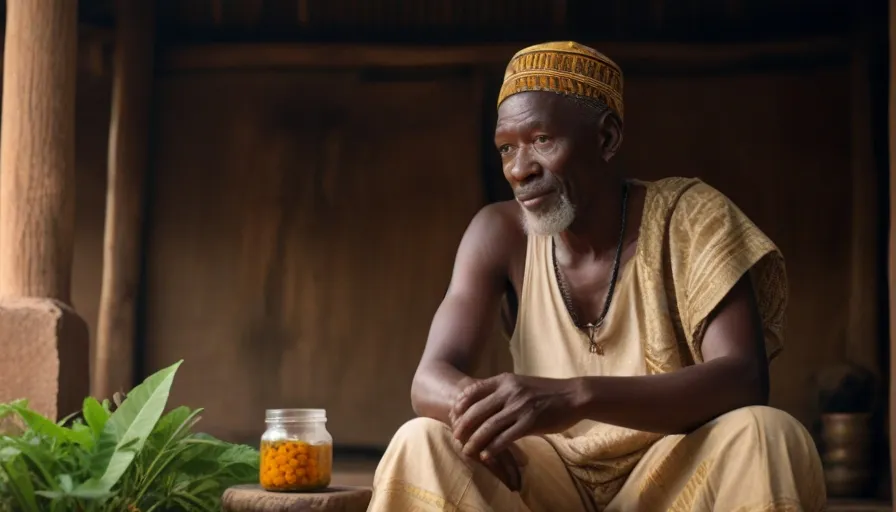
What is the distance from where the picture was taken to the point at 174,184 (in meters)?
6.11

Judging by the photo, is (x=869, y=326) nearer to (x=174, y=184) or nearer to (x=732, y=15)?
(x=732, y=15)

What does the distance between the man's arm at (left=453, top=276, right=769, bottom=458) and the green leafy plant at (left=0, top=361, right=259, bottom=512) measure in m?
1.21

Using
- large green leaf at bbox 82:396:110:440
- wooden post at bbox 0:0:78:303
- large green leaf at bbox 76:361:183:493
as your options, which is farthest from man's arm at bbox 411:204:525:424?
wooden post at bbox 0:0:78:303

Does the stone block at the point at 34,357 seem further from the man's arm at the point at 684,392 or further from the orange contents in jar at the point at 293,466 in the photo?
the man's arm at the point at 684,392

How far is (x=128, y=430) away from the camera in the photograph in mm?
3803

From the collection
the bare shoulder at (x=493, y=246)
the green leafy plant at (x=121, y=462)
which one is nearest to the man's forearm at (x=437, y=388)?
the bare shoulder at (x=493, y=246)

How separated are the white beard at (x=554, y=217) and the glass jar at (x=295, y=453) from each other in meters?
0.77

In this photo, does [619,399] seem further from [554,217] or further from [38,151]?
[38,151]

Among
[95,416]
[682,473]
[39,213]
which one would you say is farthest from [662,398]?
[39,213]

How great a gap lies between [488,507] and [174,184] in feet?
11.6

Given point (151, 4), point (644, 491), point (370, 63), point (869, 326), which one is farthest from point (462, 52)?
point (644, 491)

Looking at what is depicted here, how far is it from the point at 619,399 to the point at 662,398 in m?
0.10

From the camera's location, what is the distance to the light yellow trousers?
2.84 meters

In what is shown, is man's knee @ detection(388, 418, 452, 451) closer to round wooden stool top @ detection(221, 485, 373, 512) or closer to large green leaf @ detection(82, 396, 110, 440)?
round wooden stool top @ detection(221, 485, 373, 512)
